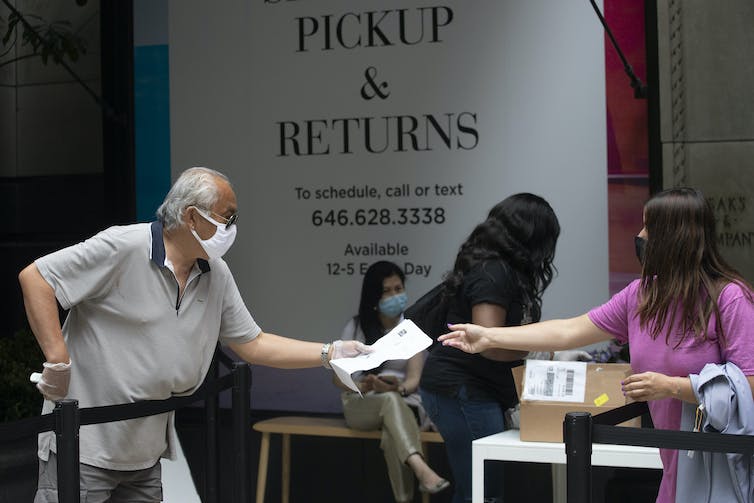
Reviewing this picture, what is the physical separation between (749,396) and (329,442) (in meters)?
3.45

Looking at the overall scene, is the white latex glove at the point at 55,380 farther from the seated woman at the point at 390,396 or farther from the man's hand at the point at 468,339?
the seated woman at the point at 390,396

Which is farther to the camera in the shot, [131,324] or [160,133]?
[160,133]

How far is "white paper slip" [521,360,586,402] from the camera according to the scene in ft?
13.8

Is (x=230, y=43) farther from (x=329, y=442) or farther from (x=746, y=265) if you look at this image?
(x=746, y=265)

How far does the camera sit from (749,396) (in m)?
2.90

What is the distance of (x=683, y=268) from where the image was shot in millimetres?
3037

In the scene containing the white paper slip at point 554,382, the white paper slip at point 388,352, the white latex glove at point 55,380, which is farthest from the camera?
the white paper slip at point 554,382

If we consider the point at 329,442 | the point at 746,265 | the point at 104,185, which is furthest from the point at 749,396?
the point at 104,185

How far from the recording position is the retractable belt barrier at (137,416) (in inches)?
117

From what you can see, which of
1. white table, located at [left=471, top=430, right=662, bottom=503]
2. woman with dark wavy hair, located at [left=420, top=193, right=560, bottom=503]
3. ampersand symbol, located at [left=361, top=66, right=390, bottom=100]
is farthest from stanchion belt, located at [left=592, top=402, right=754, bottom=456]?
ampersand symbol, located at [left=361, top=66, right=390, bottom=100]

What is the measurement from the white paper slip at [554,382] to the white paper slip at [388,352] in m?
0.79

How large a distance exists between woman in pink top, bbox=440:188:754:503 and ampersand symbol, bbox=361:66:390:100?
2.94 m

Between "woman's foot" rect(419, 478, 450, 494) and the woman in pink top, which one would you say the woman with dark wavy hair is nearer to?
"woman's foot" rect(419, 478, 450, 494)

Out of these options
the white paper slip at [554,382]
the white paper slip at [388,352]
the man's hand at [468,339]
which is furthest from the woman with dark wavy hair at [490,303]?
the white paper slip at [388,352]
